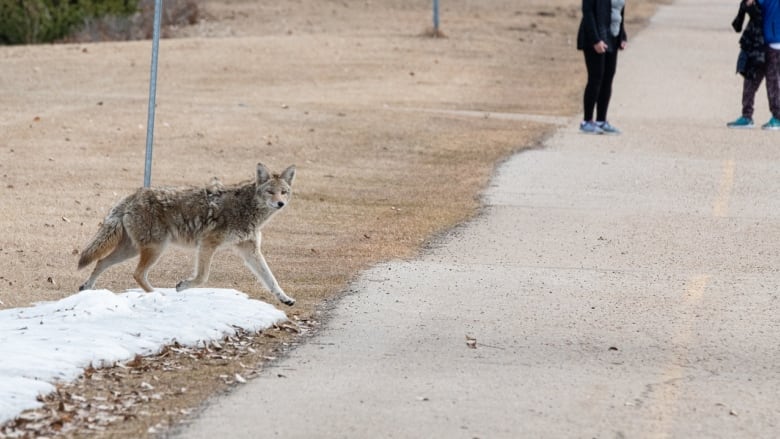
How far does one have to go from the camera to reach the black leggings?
1922 centimetres

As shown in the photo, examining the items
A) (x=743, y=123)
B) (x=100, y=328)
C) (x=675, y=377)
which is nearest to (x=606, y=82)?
(x=743, y=123)

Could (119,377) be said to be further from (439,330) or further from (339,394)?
(439,330)

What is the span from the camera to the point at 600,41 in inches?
749

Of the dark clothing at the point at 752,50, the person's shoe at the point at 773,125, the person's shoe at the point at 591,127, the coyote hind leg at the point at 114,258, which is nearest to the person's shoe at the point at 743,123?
the person's shoe at the point at 773,125

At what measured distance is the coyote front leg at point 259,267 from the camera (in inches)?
404

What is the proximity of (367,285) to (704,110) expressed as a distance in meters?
13.4

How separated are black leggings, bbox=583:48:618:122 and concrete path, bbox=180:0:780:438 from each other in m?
1.87

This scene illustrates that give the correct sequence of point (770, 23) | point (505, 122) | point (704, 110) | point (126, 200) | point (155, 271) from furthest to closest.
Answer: point (704, 110), point (505, 122), point (770, 23), point (155, 271), point (126, 200)

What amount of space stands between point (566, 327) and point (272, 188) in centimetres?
245

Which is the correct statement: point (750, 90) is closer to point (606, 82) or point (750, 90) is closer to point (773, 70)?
point (773, 70)

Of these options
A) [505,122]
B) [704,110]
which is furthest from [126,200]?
[704,110]

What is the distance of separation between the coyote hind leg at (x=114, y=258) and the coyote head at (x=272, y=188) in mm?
1014

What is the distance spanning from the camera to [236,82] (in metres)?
24.9

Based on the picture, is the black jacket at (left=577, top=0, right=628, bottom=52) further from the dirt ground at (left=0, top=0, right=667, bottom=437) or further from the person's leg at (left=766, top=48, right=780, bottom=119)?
the person's leg at (left=766, top=48, right=780, bottom=119)
